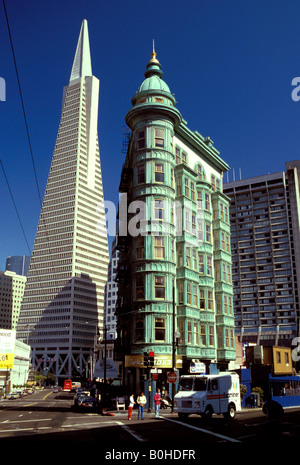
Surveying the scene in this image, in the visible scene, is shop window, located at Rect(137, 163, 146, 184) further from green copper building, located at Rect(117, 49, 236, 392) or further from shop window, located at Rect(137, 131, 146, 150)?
shop window, located at Rect(137, 131, 146, 150)

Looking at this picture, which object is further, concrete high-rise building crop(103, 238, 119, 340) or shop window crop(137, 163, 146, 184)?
concrete high-rise building crop(103, 238, 119, 340)

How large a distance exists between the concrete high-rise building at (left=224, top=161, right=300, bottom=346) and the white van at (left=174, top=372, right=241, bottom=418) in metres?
111

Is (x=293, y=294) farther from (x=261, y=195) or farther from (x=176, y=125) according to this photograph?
(x=176, y=125)

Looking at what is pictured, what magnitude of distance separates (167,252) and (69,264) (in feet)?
470

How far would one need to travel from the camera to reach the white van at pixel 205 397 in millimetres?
25453

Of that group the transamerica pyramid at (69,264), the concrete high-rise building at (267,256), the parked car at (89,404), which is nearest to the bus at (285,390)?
the parked car at (89,404)

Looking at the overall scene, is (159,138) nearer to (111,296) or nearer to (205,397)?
(205,397)

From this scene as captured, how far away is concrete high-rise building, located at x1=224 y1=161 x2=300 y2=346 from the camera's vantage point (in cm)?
13562

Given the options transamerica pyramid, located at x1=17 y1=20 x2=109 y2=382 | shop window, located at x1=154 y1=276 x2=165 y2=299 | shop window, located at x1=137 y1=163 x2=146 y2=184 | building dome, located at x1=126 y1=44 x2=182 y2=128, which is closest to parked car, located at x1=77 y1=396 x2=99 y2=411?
shop window, located at x1=154 y1=276 x2=165 y2=299

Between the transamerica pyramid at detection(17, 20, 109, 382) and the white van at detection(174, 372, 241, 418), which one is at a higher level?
the transamerica pyramid at detection(17, 20, 109, 382)

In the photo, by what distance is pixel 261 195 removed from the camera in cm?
14650

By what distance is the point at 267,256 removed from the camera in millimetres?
141625

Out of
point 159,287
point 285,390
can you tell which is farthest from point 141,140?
point 285,390

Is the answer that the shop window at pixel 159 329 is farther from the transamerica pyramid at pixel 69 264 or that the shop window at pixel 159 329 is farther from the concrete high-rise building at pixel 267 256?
the transamerica pyramid at pixel 69 264
